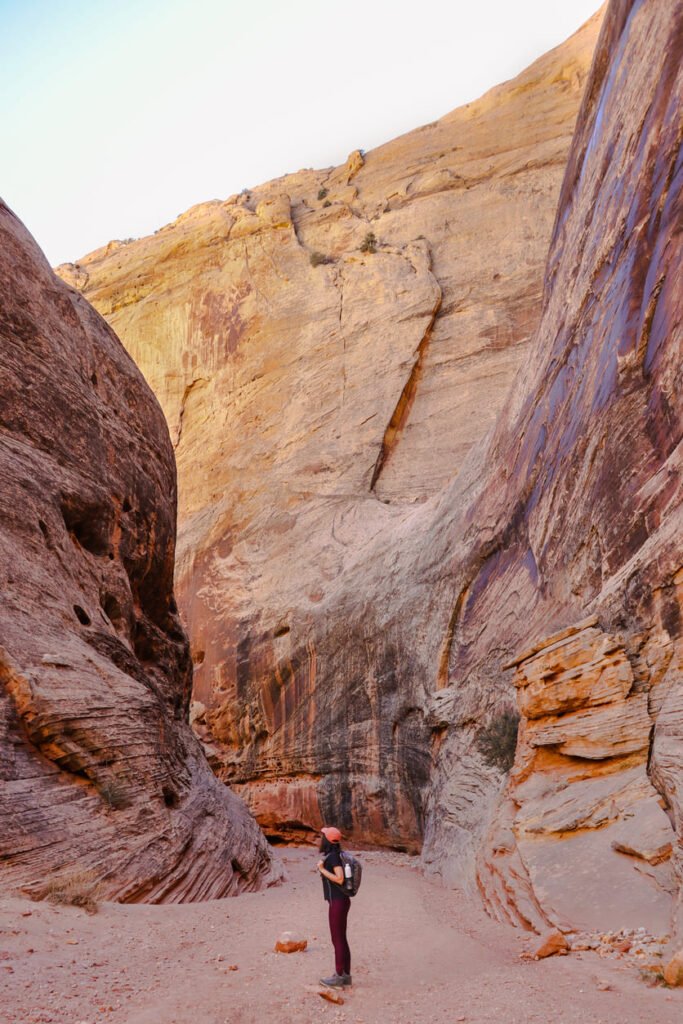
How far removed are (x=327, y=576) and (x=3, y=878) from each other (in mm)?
15724

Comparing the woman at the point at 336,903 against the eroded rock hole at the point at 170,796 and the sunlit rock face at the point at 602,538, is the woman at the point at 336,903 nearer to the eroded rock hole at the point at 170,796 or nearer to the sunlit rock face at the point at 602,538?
the sunlit rock face at the point at 602,538

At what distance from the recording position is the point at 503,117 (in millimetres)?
35312

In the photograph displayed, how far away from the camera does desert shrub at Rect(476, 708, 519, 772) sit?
12.3m

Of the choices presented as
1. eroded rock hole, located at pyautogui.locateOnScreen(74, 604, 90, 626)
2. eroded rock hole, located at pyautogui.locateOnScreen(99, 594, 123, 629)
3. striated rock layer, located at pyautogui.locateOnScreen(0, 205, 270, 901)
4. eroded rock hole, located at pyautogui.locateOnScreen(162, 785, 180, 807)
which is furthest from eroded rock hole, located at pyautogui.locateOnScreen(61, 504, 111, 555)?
eroded rock hole, located at pyautogui.locateOnScreen(162, 785, 180, 807)

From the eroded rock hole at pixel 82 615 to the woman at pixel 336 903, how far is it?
251 inches

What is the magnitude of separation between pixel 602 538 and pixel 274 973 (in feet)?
24.2

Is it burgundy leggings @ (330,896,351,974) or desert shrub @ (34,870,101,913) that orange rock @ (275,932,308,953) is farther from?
desert shrub @ (34,870,101,913)

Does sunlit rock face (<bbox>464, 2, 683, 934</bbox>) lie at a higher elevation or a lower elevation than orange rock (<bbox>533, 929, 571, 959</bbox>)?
higher

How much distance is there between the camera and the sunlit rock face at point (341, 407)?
19.4 metres

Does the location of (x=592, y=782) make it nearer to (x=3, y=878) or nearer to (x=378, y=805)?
(x=3, y=878)

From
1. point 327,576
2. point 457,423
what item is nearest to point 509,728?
point 327,576

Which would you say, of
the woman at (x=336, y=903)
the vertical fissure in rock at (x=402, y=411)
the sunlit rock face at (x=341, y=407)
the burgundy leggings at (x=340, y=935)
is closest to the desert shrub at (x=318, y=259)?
the sunlit rock face at (x=341, y=407)

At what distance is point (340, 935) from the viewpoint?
5.68 meters

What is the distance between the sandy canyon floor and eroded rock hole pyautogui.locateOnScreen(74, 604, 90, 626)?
13.7ft
